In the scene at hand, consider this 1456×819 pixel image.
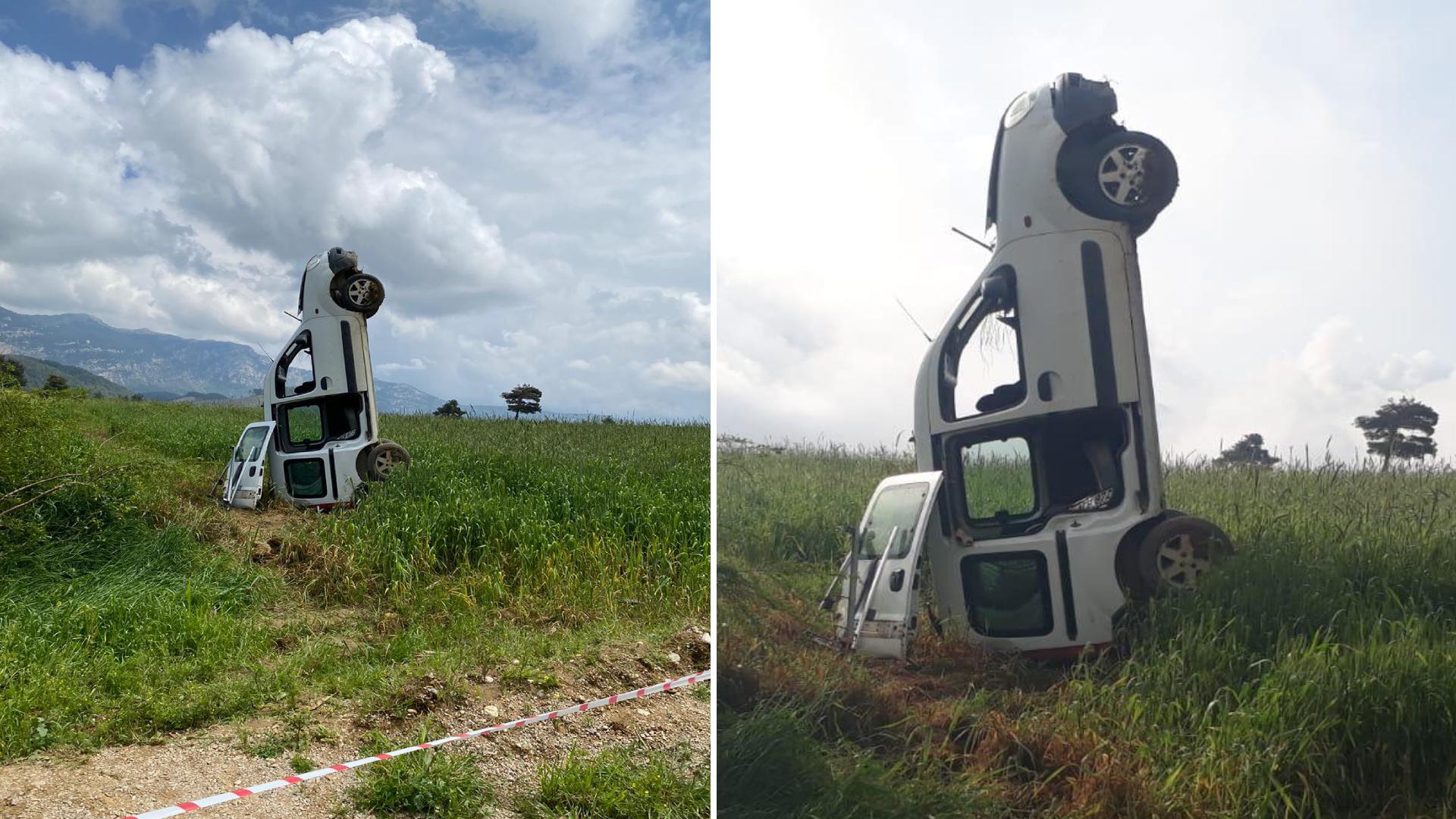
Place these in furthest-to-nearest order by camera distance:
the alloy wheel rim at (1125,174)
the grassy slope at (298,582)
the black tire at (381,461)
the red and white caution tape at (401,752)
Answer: the black tire at (381,461) → the grassy slope at (298,582) → the red and white caution tape at (401,752) → the alloy wheel rim at (1125,174)

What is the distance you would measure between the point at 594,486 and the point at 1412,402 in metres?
8.04

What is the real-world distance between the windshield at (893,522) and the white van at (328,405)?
24.9 ft

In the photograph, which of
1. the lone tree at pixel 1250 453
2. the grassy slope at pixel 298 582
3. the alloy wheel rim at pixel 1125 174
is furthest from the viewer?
the grassy slope at pixel 298 582

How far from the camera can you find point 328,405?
30.9 ft

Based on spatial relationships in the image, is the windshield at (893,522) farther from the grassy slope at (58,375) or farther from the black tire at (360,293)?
the grassy slope at (58,375)

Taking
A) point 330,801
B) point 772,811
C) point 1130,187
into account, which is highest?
point 1130,187


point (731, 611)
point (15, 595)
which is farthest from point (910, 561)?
point (15, 595)

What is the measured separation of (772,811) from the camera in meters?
2.36

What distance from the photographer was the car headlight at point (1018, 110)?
2.27m

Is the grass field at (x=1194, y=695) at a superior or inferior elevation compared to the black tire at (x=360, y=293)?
inferior

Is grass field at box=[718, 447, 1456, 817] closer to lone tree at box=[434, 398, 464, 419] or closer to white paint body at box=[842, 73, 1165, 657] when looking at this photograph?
white paint body at box=[842, 73, 1165, 657]

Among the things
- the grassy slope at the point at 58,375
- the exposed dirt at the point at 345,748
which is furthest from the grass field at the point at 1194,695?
the grassy slope at the point at 58,375

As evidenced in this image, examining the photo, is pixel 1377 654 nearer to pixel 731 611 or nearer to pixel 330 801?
pixel 731 611

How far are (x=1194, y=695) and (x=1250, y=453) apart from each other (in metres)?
0.48
